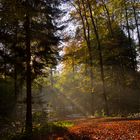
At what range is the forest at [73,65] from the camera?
13205 mm

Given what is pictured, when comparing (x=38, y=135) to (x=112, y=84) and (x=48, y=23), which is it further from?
(x=112, y=84)

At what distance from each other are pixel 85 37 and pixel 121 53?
5.56m

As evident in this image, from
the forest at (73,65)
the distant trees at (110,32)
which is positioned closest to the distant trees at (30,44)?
the forest at (73,65)

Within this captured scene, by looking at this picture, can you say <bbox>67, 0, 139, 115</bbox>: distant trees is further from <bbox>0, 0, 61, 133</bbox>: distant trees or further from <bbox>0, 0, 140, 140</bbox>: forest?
<bbox>0, 0, 61, 133</bbox>: distant trees

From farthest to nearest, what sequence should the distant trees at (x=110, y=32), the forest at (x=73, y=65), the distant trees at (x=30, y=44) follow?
the distant trees at (x=110, y=32) < the distant trees at (x=30, y=44) < the forest at (x=73, y=65)

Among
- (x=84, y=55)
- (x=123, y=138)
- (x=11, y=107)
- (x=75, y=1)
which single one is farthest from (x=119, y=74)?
(x=123, y=138)

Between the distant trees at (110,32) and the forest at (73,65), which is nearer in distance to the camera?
the forest at (73,65)

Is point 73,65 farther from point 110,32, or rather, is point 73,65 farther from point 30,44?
point 30,44

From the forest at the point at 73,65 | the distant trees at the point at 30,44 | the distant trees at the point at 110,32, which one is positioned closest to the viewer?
the forest at the point at 73,65

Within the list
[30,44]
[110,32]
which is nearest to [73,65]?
[110,32]

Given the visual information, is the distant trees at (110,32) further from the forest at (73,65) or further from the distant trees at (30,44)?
the distant trees at (30,44)

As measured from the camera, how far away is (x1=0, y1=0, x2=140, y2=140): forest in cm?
1320

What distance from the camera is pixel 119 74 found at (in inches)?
1446

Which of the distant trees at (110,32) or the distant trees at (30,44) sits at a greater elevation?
the distant trees at (110,32)
